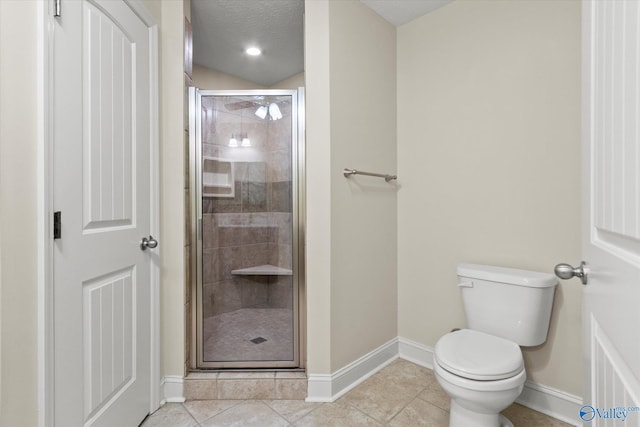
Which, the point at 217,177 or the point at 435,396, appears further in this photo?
the point at 217,177

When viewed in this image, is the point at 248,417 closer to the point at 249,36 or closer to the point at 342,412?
the point at 342,412

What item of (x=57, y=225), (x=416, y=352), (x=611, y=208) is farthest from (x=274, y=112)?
(x=416, y=352)

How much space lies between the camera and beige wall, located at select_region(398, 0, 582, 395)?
165 centimetres

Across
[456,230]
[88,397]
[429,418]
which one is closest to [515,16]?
[456,230]

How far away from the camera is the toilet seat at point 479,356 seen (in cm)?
132

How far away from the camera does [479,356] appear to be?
4.70 ft

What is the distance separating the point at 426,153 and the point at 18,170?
2.10 m

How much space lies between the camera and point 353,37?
6.53ft

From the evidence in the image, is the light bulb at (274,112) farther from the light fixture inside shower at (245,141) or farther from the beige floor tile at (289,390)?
the beige floor tile at (289,390)

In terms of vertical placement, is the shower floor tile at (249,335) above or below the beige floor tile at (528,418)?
above

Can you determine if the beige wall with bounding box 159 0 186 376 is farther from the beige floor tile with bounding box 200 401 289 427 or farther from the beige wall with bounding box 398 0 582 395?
the beige wall with bounding box 398 0 582 395

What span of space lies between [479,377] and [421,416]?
1.91 ft

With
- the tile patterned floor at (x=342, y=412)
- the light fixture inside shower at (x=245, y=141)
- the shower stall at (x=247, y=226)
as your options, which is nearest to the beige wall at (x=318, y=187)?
the shower stall at (x=247, y=226)

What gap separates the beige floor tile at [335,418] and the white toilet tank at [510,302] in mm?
783
